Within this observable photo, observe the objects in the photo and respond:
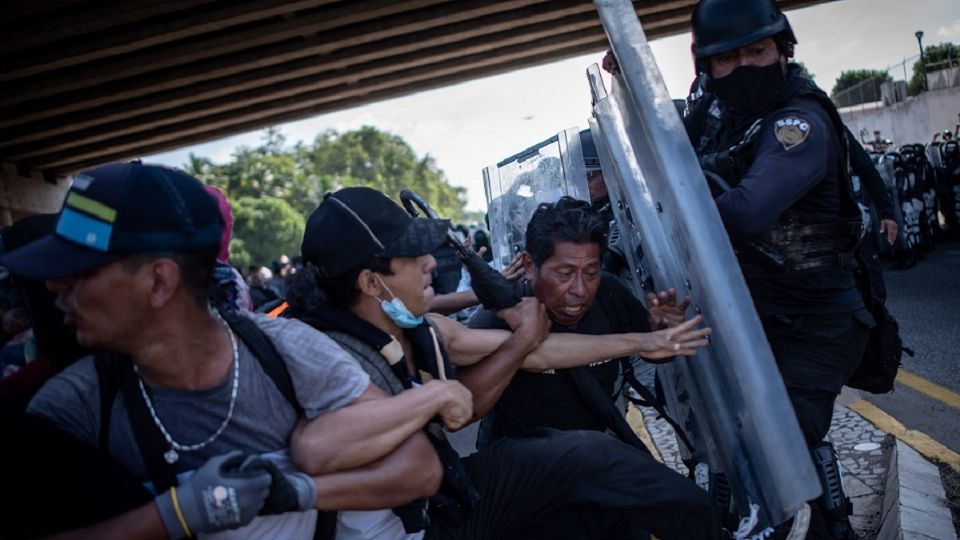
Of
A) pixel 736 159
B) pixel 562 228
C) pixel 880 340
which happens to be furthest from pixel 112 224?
pixel 880 340

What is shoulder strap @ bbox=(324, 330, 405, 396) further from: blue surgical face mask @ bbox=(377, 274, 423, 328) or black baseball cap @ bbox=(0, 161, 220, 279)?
black baseball cap @ bbox=(0, 161, 220, 279)

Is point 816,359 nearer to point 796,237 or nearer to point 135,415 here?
point 796,237

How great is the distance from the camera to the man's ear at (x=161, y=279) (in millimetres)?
1587

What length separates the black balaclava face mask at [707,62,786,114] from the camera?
8.13 feet

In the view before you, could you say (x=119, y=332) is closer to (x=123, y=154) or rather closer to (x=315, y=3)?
(x=315, y=3)

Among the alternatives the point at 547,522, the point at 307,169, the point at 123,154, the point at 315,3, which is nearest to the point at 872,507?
the point at 547,522

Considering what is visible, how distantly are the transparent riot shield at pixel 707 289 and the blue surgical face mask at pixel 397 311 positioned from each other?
0.86m

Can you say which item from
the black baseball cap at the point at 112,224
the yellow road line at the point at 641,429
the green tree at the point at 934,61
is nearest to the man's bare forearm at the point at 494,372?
the black baseball cap at the point at 112,224

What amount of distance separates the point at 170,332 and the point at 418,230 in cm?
79

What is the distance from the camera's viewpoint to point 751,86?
98.6 inches

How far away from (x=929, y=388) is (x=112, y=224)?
200 inches

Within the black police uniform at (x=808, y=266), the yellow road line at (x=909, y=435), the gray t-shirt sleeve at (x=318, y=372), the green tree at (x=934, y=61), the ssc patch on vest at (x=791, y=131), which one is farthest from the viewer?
the green tree at (x=934, y=61)

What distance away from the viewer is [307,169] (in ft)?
254

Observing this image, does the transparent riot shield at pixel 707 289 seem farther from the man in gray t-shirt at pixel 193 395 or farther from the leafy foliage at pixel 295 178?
the leafy foliage at pixel 295 178
